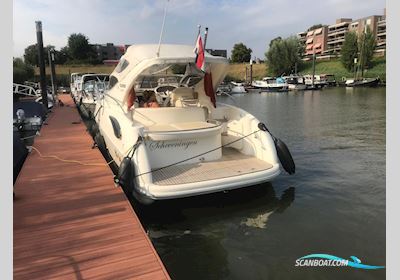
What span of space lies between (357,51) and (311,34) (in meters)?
59.8

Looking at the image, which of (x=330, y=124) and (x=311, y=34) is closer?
(x=330, y=124)

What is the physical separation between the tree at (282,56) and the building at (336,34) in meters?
42.2

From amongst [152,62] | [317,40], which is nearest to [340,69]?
[317,40]

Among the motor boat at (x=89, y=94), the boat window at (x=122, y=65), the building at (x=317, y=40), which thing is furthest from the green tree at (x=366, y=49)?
the boat window at (x=122, y=65)

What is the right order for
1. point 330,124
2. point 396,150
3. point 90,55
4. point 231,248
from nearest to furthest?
point 396,150, point 231,248, point 330,124, point 90,55

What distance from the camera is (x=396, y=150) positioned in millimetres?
4055

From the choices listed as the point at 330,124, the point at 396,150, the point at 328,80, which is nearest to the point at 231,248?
the point at 396,150

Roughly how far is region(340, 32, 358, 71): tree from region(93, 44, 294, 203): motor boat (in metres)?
65.6

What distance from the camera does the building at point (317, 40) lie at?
112438 mm

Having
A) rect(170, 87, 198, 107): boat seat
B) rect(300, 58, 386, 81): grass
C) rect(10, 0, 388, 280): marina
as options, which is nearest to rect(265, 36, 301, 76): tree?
rect(300, 58, 386, 81): grass

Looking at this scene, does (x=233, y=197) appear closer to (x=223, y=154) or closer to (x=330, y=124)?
(x=223, y=154)

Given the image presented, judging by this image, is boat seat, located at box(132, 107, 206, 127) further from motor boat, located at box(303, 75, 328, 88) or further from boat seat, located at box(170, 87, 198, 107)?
motor boat, located at box(303, 75, 328, 88)

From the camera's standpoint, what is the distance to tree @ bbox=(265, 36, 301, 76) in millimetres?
70375

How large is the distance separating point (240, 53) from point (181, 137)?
86336 mm
